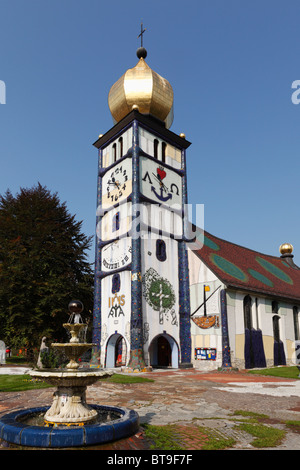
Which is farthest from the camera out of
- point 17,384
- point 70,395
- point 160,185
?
point 160,185

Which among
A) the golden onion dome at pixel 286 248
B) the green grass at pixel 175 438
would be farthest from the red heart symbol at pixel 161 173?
the golden onion dome at pixel 286 248

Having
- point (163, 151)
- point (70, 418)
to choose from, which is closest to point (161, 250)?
point (163, 151)

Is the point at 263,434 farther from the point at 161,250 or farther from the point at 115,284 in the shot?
the point at 161,250

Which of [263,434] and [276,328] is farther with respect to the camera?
[276,328]

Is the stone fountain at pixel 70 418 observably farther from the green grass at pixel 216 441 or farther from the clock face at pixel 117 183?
the clock face at pixel 117 183

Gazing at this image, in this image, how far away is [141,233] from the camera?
69.0 feet

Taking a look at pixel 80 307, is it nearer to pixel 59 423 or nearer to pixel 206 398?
pixel 59 423

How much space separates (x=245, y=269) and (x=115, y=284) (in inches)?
387

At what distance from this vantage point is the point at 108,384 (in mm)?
12602

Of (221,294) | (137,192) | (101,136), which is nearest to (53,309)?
(137,192)

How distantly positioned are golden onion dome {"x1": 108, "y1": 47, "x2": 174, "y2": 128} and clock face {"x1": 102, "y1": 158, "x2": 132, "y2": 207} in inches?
151

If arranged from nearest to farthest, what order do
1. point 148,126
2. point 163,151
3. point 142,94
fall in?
1. point 148,126
2. point 142,94
3. point 163,151

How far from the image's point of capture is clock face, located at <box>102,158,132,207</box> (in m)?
22.6

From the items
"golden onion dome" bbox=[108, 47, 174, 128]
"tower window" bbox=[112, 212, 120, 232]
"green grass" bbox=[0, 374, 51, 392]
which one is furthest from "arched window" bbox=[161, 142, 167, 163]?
"green grass" bbox=[0, 374, 51, 392]
